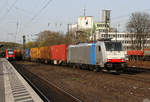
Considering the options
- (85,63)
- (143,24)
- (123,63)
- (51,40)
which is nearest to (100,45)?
(123,63)

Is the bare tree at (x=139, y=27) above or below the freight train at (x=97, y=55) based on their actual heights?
above

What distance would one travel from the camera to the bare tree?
4984cm

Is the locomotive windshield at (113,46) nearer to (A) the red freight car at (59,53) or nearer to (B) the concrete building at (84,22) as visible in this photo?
(A) the red freight car at (59,53)

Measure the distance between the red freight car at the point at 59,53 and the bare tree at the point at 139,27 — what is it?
23306 mm

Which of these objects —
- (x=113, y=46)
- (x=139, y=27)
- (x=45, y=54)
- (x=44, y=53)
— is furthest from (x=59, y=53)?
(x=139, y=27)

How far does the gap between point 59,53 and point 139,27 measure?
1011 inches

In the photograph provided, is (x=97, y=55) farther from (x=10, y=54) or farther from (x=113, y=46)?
(x=10, y=54)

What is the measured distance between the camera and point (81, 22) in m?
107

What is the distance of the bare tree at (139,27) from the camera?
4984 cm

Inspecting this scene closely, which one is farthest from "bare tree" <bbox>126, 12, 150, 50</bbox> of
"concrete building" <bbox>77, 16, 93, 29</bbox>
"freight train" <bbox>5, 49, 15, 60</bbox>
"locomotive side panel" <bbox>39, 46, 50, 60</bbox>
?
"concrete building" <bbox>77, 16, 93, 29</bbox>

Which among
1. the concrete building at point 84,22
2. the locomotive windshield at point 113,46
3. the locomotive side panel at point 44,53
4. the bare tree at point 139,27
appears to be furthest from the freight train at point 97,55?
the concrete building at point 84,22

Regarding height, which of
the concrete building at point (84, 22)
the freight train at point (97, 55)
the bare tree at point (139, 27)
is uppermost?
the concrete building at point (84, 22)

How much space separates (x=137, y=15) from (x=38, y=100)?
153 feet

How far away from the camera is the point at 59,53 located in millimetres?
32188
